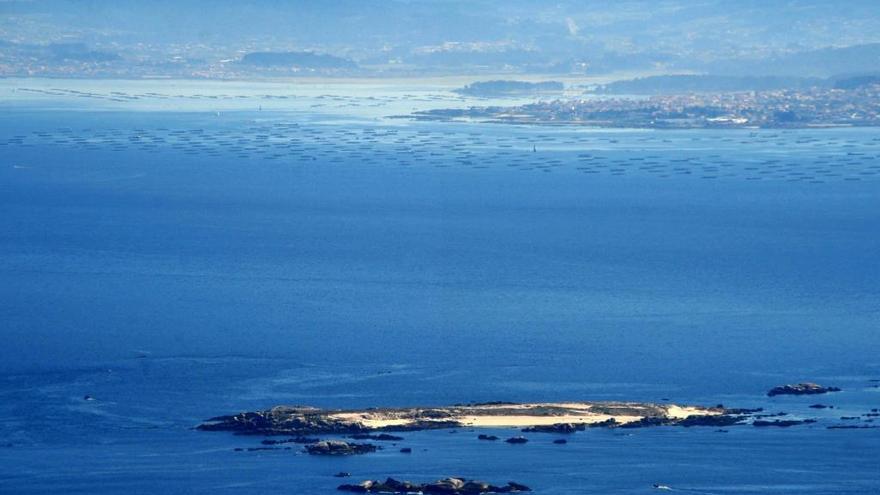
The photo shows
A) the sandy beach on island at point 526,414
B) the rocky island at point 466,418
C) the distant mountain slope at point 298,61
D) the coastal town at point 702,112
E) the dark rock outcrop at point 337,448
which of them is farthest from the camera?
the distant mountain slope at point 298,61

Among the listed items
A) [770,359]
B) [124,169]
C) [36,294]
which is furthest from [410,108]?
[770,359]

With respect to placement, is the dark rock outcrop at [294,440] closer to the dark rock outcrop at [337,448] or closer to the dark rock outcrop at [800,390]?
the dark rock outcrop at [337,448]

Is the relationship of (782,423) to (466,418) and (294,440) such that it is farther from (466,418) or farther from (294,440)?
(294,440)

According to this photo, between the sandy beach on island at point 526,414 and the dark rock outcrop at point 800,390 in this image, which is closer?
the sandy beach on island at point 526,414

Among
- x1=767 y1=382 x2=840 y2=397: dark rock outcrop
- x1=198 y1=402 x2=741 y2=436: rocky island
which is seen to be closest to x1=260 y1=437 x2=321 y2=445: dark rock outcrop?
x1=198 y1=402 x2=741 y2=436: rocky island

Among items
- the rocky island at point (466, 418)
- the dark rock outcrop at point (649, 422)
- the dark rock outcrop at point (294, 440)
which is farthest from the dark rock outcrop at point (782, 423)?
the dark rock outcrop at point (294, 440)

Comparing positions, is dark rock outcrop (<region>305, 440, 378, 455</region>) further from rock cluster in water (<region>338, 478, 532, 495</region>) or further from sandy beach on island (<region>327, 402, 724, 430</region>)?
rock cluster in water (<region>338, 478, 532, 495</region>)

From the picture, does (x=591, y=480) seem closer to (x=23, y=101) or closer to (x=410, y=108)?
(x=410, y=108)
